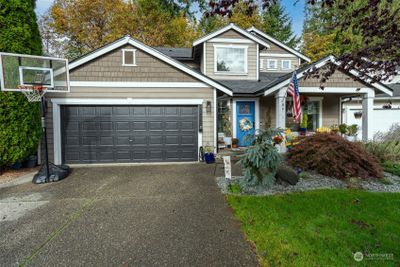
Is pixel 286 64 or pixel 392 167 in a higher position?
pixel 286 64

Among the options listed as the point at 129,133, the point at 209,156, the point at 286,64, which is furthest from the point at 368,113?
the point at 129,133

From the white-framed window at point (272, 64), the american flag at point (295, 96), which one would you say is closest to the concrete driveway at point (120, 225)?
the american flag at point (295, 96)

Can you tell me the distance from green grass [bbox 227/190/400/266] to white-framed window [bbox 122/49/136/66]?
20.3 feet

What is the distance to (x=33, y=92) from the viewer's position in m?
5.92

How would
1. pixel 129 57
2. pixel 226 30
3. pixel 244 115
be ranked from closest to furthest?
pixel 129 57, pixel 244 115, pixel 226 30

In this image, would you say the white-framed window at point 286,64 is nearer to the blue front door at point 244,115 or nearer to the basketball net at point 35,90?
the blue front door at point 244,115

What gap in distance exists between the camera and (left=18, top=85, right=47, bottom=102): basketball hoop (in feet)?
18.7

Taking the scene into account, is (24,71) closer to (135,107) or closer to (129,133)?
(135,107)

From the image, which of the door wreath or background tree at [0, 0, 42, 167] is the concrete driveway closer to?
background tree at [0, 0, 42, 167]

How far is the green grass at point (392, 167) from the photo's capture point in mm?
6145

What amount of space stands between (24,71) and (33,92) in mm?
634

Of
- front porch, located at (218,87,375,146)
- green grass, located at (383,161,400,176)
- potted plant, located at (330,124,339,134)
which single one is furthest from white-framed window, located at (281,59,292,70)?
green grass, located at (383,161,400,176)

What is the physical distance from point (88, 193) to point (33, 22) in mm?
6246

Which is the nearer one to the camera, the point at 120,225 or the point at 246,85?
the point at 120,225
